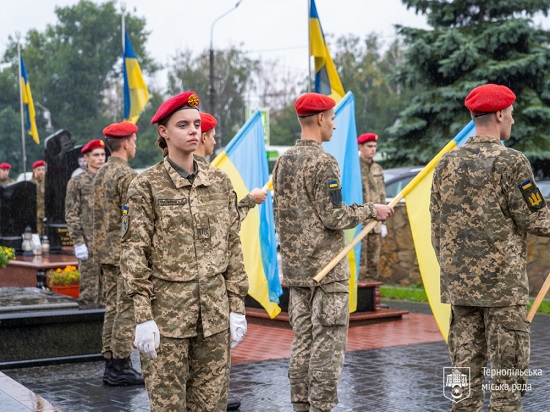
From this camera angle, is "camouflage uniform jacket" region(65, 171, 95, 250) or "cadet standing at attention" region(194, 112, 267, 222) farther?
"camouflage uniform jacket" region(65, 171, 95, 250)

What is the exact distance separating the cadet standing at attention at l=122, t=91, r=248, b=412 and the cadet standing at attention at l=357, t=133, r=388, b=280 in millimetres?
8236

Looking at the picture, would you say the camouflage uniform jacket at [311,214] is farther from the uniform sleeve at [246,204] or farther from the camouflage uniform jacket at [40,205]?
the camouflage uniform jacket at [40,205]

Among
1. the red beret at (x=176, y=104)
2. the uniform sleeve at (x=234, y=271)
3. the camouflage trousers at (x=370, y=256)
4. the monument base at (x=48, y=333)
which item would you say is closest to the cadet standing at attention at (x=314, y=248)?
the uniform sleeve at (x=234, y=271)

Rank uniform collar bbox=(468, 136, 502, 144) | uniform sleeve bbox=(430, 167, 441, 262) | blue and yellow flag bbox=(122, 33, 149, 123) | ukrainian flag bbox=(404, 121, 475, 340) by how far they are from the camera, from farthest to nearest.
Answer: blue and yellow flag bbox=(122, 33, 149, 123) → ukrainian flag bbox=(404, 121, 475, 340) → uniform sleeve bbox=(430, 167, 441, 262) → uniform collar bbox=(468, 136, 502, 144)

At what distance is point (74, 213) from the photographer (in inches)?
390

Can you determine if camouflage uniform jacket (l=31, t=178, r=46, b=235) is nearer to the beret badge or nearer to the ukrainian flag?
the ukrainian flag

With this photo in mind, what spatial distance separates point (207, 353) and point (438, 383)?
362cm

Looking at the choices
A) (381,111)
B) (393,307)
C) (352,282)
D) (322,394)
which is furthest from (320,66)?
(381,111)

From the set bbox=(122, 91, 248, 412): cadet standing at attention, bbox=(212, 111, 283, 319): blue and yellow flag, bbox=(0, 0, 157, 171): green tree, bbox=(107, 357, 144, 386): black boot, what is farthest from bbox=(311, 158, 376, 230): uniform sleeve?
bbox=(0, 0, 157, 171): green tree

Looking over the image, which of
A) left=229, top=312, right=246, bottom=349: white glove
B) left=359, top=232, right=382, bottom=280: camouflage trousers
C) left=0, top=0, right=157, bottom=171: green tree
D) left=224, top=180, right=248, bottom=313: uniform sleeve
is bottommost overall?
left=359, top=232, right=382, bottom=280: camouflage trousers

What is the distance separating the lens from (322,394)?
5.89m

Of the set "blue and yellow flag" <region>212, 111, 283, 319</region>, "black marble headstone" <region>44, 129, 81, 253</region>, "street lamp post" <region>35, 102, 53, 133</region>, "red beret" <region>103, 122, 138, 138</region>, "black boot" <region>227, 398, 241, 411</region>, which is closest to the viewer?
"black boot" <region>227, 398, 241, 411</region>

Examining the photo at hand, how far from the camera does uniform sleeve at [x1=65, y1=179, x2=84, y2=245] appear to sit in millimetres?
9555

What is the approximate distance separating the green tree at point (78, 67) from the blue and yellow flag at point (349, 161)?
50830 mm
